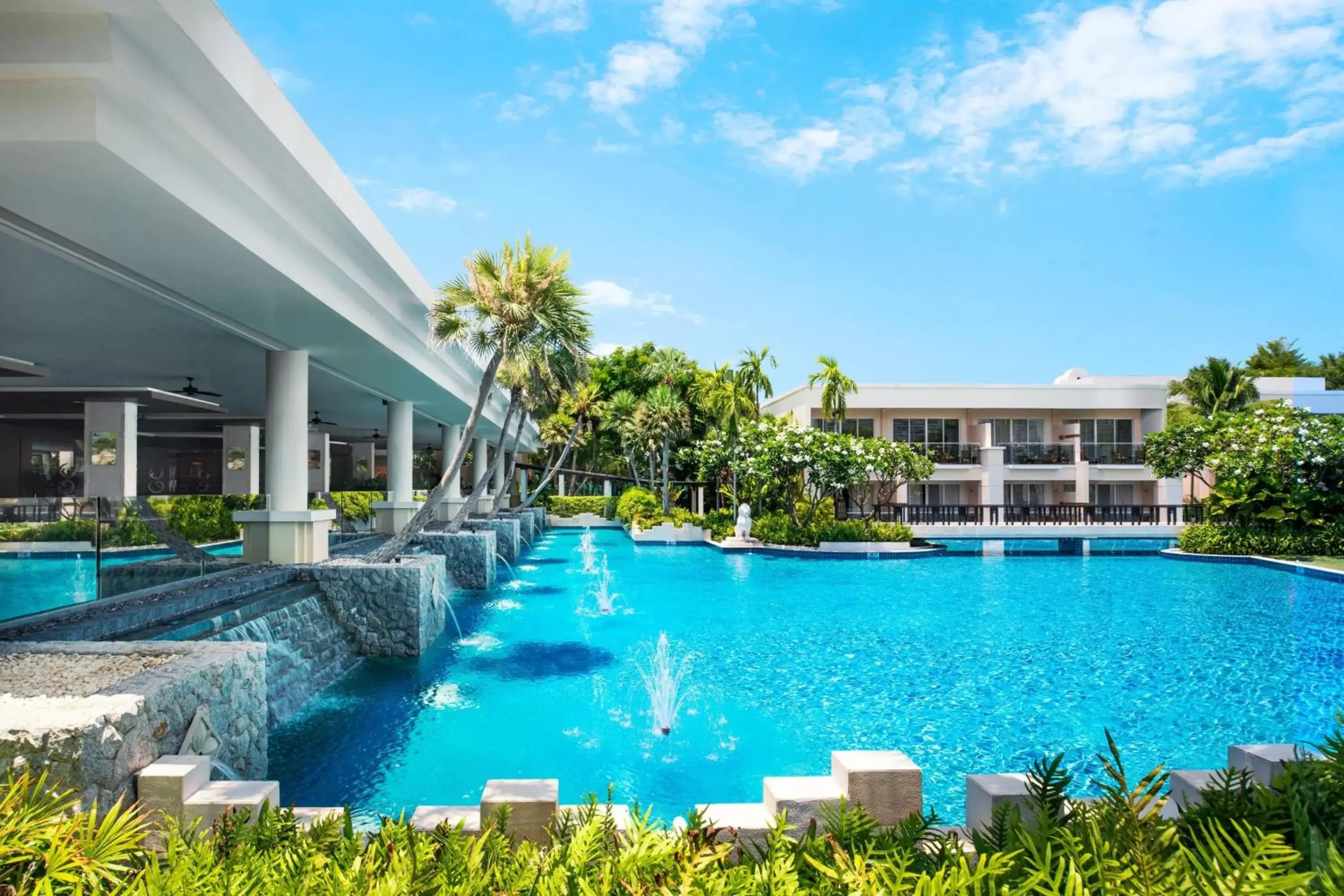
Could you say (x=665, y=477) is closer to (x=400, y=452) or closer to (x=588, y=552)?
(x=588, y=552)

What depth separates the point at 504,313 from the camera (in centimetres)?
1453

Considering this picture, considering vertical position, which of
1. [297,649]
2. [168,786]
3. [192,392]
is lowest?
[297,649]

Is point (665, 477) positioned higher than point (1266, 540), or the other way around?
point (665, 477)

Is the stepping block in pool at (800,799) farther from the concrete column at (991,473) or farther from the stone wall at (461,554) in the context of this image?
the concrete column at (991,473)

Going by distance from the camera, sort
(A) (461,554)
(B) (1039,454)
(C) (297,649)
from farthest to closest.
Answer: (B) (1039,454), (A) (461,554), (C) (297,649)

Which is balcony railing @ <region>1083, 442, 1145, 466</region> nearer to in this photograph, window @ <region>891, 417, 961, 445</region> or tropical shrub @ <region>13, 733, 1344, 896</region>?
window @ <region>891, 417, 961, 445</region>

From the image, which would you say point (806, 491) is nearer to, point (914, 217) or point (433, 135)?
point (914, 217)

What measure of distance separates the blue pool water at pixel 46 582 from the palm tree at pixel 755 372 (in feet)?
94.9

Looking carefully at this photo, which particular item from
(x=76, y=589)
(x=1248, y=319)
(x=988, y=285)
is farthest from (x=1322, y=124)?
(x=1248, y=319)

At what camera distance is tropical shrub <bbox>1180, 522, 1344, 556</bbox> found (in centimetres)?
2400

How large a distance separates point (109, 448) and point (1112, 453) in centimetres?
4188

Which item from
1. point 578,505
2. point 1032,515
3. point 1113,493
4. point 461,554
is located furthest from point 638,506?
point 1113,493

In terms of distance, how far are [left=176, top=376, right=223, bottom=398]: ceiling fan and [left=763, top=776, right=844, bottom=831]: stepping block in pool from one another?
17.2 meters

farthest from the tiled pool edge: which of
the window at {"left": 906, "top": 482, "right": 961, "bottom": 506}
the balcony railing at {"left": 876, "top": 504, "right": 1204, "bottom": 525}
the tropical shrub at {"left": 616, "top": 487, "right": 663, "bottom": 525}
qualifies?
the tropical shrub at {"left": 616, "top": 487, "right": 663, "bottom": 525}
